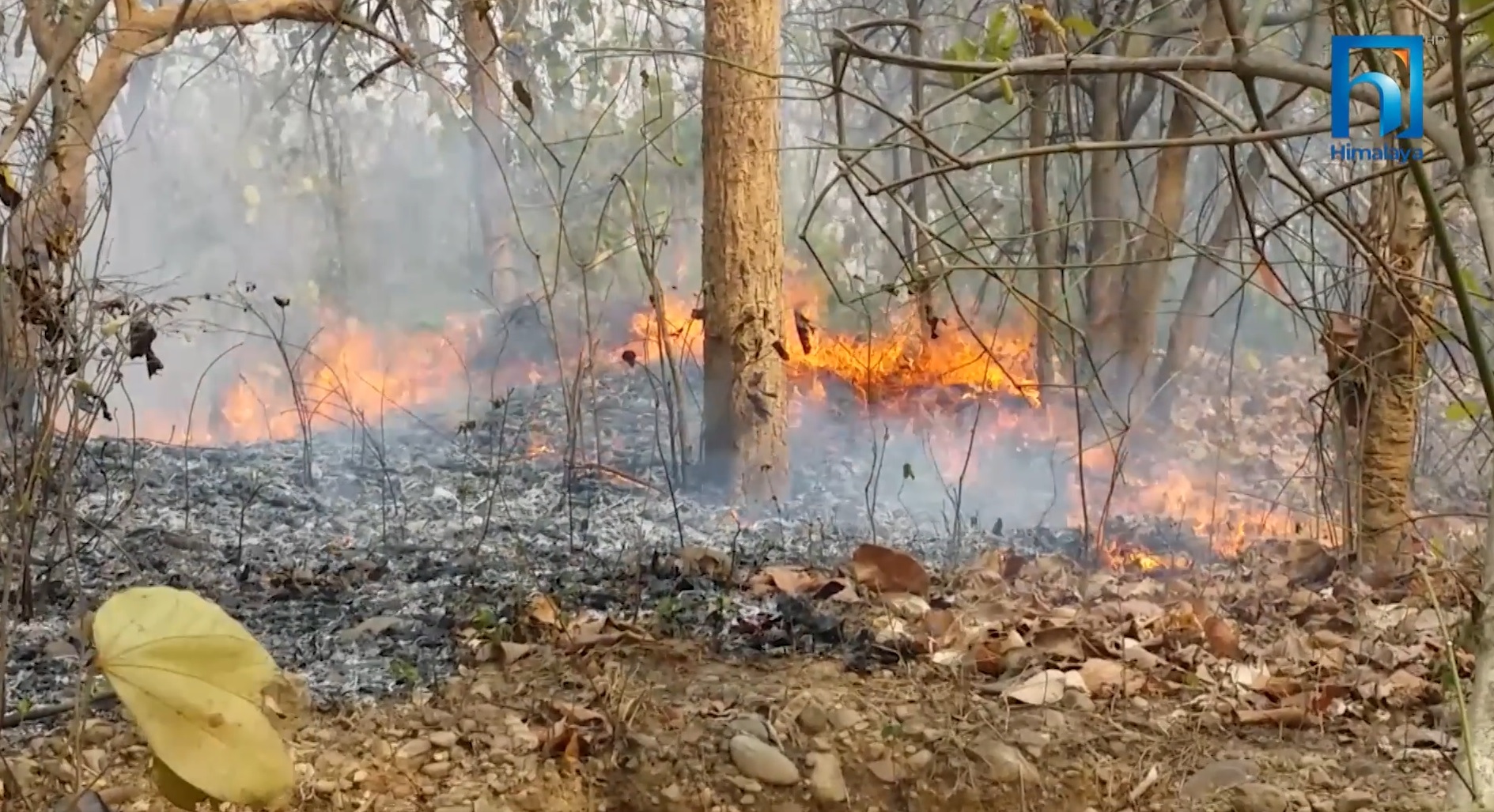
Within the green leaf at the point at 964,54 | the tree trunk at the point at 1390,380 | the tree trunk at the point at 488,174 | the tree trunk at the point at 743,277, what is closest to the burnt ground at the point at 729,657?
the tree trunk at the point at 1390,380

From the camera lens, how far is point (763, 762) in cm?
162

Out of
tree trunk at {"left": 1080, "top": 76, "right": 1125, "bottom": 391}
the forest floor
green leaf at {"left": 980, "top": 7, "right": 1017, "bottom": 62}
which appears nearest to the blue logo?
green leaf at {"left": 980, "top": 7, "right": 1017, "bottom": 62}

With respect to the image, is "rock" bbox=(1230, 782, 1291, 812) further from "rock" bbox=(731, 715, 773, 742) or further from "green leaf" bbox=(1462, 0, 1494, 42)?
"green leaf" bbox=(1462, 0, 1494, 42)

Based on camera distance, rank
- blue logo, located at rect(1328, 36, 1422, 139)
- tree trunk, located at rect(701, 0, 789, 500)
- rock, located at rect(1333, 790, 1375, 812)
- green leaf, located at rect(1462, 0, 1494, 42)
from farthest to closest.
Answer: tree trunk, located at rect(701, 0, 789, 500) → rock, located at rect(1333, 790, 1375, 812) → blue logo, located at rect(1328, 36, 1422, 139) → green leaf, located at rect(1462, 0, 1494, 42)

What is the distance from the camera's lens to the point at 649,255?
289 cm

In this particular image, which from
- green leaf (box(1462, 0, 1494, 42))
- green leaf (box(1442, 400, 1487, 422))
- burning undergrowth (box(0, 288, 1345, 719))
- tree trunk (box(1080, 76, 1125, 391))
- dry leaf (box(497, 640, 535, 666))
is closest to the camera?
green leaf (box(1462, 0, 1494, 42))

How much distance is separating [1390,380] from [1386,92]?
1403 millimetres

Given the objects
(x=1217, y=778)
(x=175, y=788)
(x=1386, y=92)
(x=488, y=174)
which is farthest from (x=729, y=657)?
(x=488, y=174)

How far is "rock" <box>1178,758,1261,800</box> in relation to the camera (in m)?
1.53

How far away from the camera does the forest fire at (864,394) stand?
11.7 ft

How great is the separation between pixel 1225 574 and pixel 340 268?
3322mm

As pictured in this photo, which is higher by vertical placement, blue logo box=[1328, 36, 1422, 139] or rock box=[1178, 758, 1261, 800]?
blue logo box=[1328, 36, 1422, 139]

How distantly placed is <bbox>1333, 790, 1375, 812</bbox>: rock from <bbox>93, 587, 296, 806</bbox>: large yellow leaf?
1384 mm

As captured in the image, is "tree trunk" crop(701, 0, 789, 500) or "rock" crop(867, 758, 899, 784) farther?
"tree trunk" crop(701, 0, 789, 500)
